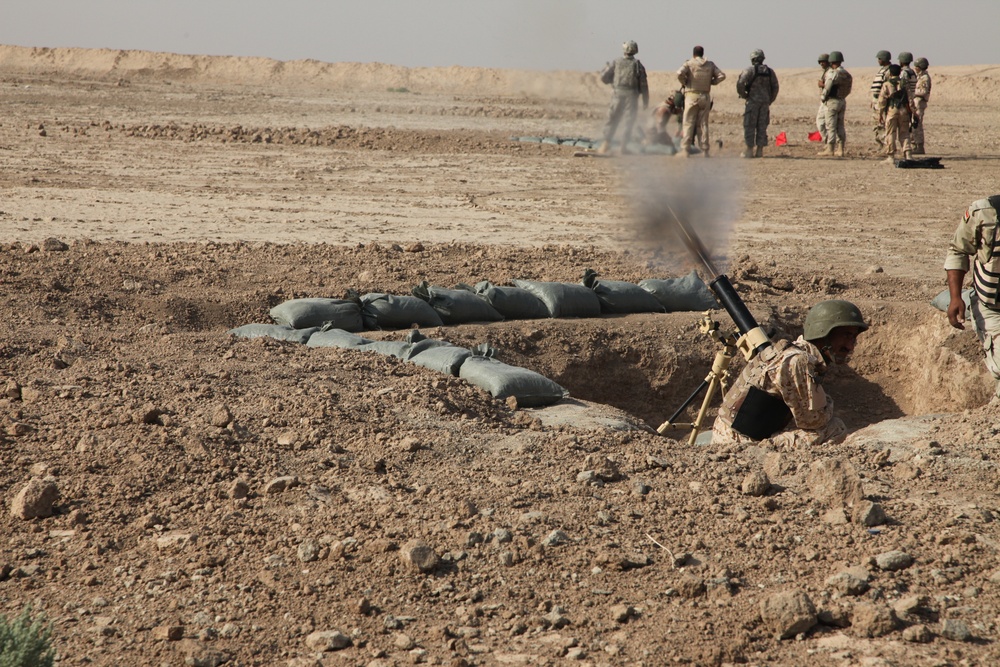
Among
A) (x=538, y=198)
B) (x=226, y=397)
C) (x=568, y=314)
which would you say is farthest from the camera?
(x=538, y=198)

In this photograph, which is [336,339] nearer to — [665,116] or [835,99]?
[665,116]

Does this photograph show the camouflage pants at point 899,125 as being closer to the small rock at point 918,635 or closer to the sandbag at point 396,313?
the sandbag at point 396,313

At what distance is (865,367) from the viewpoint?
754 centimetres

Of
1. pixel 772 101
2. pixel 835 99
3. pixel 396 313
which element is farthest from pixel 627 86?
pixel 396 313

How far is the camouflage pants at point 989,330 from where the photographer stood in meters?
5.12

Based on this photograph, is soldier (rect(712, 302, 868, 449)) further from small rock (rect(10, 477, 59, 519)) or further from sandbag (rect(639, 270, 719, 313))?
small rock (rect(10, 477, 59, 519))

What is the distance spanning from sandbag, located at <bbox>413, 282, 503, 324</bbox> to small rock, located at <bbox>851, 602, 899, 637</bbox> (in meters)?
4.06

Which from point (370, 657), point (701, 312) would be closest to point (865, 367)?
point (701, 312)

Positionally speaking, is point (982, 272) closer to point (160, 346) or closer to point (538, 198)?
point (160, 346)

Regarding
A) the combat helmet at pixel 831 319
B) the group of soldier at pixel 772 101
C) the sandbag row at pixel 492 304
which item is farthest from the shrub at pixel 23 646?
the group of soldier at pixel 772 101

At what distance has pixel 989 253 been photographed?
195 inches

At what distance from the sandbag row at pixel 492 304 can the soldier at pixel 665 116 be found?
22.3 ft

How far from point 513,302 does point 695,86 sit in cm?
843

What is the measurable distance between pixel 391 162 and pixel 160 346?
8.77 metres
